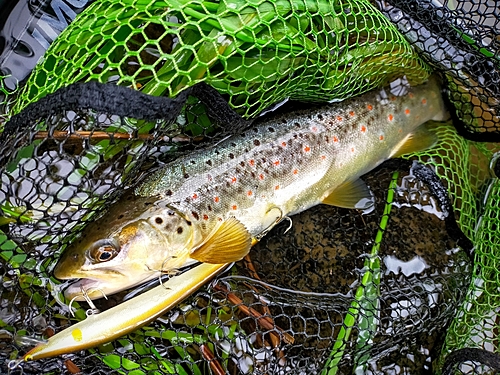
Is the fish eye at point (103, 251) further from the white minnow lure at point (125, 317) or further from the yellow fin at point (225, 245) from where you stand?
the yellow fin at point (225, 245)

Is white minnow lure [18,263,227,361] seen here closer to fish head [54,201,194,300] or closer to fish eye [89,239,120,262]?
fish head [54,201,194,300]

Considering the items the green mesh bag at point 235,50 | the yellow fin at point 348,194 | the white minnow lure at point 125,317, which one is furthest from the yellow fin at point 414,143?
the white minnow lure at point 125,317

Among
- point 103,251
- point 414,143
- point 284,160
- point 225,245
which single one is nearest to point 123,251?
point 103,251

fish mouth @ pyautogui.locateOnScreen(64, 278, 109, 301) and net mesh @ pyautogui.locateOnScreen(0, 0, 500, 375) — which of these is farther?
fish mouth @ pyautogui.locateOnScreen(64, 278, 109, 301)

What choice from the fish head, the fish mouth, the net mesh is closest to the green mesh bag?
the net mesh

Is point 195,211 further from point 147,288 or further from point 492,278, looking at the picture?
point 492,278

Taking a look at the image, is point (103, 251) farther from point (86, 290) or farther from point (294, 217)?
point (294, 217)
